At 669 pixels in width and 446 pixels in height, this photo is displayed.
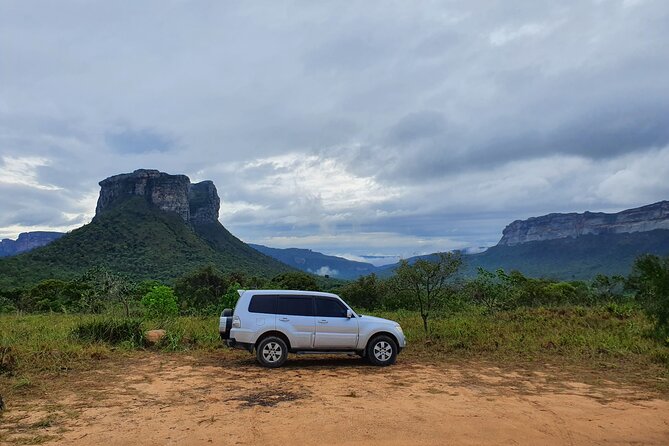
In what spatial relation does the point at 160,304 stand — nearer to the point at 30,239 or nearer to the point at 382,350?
the point at 382,350

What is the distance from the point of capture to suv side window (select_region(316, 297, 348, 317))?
10656 mm

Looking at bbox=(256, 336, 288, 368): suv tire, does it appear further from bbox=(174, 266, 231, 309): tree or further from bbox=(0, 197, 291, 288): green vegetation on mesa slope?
bbox=(0, 197, 291, 288): green vegetation on mesa slope

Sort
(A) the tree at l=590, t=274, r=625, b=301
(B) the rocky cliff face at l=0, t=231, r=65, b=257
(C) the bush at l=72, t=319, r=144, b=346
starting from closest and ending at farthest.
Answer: (C) the bush at l=72, t=319, r=144, b=346
(A) the tree at l=590, t=274, r=625, b=301
(B) the rocky cliff face at l=0, t=231, r=65, b=257

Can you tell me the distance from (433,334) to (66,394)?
1026 centimetres

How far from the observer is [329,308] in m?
10.7

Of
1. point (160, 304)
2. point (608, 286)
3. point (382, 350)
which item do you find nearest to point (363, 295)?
point (160, 304)

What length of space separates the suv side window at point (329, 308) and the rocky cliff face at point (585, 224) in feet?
356

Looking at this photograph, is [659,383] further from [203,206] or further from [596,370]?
[203,206]

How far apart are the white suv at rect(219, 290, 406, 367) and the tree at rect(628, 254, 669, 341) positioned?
5.53m

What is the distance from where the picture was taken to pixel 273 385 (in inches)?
337

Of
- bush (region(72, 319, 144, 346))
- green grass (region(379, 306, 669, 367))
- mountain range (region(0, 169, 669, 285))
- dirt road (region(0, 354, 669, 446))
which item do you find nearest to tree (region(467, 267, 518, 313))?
green grass (region(379, 306, 669, 367))

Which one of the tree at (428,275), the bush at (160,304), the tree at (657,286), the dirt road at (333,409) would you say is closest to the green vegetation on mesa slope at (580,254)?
the bush at (160,304)

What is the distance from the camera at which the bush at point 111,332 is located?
12.9 metres

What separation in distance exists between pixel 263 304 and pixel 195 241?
66500 mm
